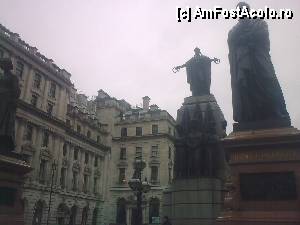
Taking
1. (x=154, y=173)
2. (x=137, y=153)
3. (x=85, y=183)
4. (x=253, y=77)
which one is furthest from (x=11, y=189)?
(x=137, y=153)

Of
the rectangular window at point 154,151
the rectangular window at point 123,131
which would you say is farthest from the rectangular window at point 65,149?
the rectangular window at point 154,151

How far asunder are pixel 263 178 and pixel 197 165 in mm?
7453

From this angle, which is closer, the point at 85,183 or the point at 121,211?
the point at 85,183

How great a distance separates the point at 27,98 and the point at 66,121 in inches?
392

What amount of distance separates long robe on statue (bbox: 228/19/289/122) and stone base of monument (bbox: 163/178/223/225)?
232 inches

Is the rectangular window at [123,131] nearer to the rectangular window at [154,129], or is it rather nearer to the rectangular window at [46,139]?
the rectangular window at [154,129]

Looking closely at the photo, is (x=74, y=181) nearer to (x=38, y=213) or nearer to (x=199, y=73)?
(x=38, y=213)

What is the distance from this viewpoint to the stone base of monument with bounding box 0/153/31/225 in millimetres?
7516

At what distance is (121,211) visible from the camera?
184 feet

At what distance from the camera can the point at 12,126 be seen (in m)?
8.70

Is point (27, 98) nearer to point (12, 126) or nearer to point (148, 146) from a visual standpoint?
point (148, 146)

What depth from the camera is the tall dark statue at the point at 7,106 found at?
27.5 ft

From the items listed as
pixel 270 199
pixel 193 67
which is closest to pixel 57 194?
pixel 193 67

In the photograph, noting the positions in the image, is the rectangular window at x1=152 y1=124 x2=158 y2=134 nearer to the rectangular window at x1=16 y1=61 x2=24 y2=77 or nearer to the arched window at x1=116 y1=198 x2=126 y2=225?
the arched window at x1=116 y1=198 x2=126 y2=225
